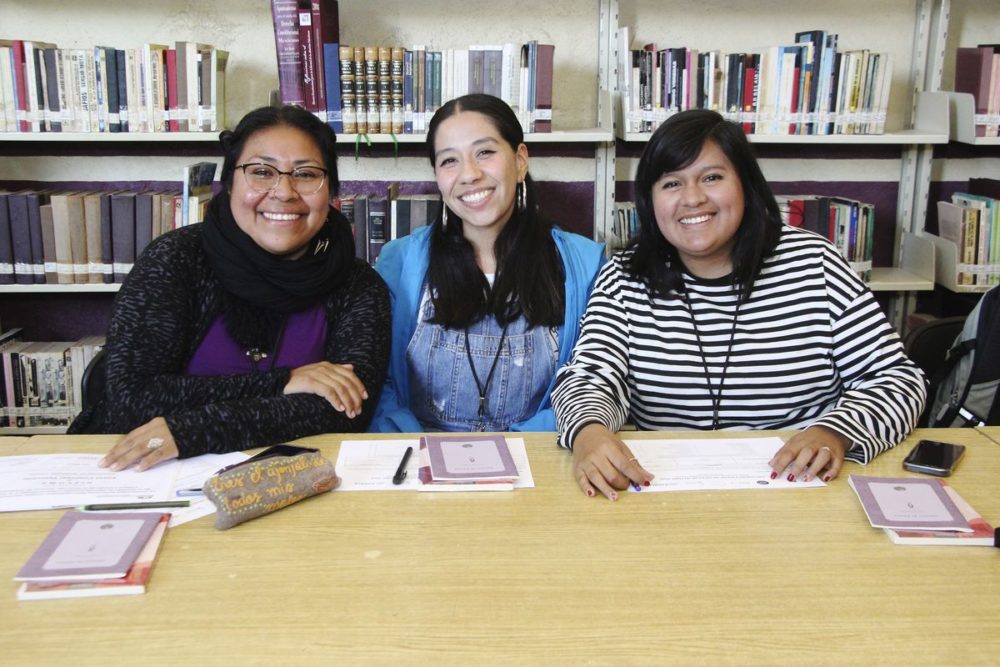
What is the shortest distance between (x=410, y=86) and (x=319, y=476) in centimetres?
180

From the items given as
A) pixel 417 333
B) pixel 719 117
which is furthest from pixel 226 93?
pixel 719 117

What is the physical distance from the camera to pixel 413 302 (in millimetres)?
2166

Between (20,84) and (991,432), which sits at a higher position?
(20,84)

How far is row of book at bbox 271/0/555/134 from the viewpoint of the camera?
2.79 metres

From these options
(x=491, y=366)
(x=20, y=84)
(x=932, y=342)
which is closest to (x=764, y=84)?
(x=932, y=342)

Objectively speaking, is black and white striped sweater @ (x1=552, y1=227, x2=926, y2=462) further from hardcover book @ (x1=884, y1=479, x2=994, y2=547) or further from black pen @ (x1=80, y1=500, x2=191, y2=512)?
black pen @ (x1=80, y1=500, x2=191, y2=512)

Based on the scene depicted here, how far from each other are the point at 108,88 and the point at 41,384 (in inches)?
41.7

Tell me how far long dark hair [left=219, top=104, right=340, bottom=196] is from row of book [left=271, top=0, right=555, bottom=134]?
88 centimetres

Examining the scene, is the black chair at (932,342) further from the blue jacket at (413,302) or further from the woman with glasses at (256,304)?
the woman with glasses at (256,304)

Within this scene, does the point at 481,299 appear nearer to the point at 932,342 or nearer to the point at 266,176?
the point at 266,176

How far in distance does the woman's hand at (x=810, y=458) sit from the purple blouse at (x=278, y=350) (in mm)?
1049

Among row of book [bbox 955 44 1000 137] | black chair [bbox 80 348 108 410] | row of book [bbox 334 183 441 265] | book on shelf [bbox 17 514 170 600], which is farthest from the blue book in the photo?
row of book [bbox 955 44 1000 137]

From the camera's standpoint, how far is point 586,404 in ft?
5.47

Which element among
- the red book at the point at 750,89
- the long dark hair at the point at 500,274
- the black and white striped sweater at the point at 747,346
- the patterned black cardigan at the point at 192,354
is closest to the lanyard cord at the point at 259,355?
the patterned black cardigan at the point at 192,354
